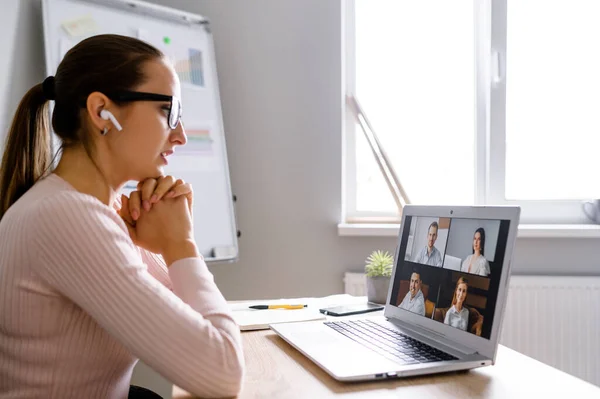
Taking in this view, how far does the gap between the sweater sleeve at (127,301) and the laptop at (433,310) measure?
0.58 feet

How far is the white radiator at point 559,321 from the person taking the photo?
7.35ft

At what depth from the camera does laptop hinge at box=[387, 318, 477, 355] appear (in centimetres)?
90

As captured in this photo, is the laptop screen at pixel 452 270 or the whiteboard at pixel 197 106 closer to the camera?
the laptop screen at pixel 452 270

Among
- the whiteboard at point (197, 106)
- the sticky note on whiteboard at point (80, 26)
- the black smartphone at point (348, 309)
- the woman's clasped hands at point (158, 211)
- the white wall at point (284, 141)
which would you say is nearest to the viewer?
the woman's clasped hands at point (158, 211)

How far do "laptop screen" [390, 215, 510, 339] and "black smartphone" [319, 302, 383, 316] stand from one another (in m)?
0.15

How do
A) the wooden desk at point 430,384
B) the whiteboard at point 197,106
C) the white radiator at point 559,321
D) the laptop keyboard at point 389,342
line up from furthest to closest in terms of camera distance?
the white radiator at point 559,321 < the whiteboard at point 197,106 < the laptop keyboard at point 389,342 < the wooden desk at point 430,384

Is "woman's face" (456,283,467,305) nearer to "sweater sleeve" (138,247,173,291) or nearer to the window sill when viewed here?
"sweater sleeve" (138,247,173,291)

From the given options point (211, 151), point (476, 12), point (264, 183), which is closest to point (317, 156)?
point (264, 183)

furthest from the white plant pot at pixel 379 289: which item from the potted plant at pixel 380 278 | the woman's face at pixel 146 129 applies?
the woman's face at pixel 146 129

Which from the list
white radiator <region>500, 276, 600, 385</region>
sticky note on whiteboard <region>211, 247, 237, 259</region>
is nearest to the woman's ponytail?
sticky note on whiteboard <region>211, 247, 237, 259</region>

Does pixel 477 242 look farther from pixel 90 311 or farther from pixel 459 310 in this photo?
pixel 90 311

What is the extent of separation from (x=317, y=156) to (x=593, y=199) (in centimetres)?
124

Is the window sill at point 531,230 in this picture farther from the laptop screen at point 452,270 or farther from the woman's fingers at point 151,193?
the woman's fingers at point 151,193

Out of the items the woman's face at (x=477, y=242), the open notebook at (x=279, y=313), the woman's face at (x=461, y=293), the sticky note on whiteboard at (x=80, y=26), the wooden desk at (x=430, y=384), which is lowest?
the open notebook at (x=279, y=313)
